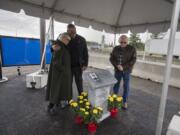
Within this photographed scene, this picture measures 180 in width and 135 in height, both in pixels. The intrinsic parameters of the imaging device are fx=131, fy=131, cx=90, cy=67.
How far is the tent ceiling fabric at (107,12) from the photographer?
237 cm

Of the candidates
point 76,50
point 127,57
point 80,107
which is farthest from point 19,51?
point 127,57

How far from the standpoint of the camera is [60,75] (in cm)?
198

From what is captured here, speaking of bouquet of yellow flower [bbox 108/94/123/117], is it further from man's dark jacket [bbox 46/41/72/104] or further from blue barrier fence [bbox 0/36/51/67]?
blue barrier fence [bbox 0/36/51/67]

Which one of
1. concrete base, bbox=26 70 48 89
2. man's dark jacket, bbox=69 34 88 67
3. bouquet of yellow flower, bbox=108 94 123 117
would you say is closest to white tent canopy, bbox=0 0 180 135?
man's dark jacket, bbox=69 34 88 67

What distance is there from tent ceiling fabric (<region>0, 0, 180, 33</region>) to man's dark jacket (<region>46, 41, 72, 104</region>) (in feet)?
3.34

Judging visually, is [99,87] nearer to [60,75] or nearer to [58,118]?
[60,75]

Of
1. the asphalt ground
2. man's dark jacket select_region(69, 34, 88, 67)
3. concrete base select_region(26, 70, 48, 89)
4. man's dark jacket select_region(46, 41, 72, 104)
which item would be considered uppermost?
man's dark jacket select_region(69, 34, 88, 67)

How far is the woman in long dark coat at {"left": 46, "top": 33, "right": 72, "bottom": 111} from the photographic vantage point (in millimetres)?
1925

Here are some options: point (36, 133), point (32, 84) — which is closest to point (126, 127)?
point (36, 133)

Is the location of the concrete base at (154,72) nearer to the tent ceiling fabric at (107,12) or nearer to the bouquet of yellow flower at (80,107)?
the tent ceiling fabric at (107,12)

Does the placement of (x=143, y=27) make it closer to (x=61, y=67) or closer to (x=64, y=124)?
(x=61, y=67)

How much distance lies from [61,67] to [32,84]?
1739 millimetres

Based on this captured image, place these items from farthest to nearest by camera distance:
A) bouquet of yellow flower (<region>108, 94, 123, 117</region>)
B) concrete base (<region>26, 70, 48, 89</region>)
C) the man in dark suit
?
concrete base (<region>26, 70, 48, 89</region>) < the man in dark suit < bouquet of yellow flower (<region>108, 94, 123, 117</region>)

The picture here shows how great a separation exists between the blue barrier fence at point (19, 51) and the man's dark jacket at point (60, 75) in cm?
203
